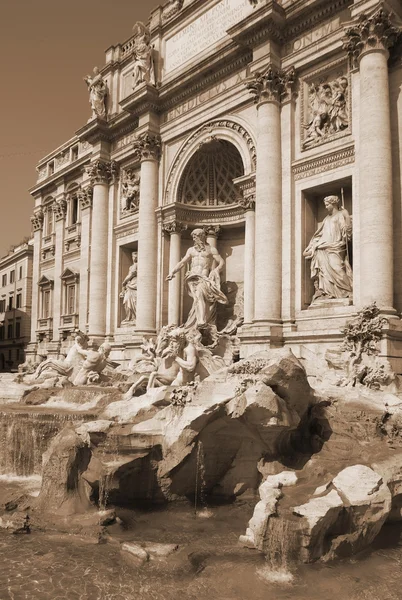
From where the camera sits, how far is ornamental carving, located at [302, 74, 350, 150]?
14398 mm

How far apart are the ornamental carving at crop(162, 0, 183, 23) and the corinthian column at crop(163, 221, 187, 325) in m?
8.14

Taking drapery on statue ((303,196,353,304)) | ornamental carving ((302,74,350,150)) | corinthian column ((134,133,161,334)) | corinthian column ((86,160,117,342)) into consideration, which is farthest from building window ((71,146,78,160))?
drapery on statue ((303,196,353,304))

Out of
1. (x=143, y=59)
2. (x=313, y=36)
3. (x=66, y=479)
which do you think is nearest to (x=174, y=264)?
(x=143, y=59)

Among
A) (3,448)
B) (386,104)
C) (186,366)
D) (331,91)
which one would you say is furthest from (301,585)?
(331,91)

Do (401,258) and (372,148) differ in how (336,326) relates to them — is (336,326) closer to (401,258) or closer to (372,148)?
(401,258)

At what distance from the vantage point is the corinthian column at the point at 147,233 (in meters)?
19.5

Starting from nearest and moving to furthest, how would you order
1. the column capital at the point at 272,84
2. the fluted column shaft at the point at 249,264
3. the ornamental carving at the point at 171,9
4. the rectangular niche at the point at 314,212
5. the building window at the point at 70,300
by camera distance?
the rectangular niche at the point at 314,212
the column capital at the point at 272,84
the fluted column shaft at the point at 249,264
the ornamental carving at the point at 171,9
the building window at the point at 70,300

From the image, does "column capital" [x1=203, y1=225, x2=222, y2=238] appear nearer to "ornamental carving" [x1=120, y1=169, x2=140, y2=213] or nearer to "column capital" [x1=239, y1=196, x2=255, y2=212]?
"column capital" [x1=239, y1=196, x2=255, y2=212]

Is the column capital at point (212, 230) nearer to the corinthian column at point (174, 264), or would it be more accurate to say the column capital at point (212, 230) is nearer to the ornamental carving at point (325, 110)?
the corinthian column at point (174, 264)

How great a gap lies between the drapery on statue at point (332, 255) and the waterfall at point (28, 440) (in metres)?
7.22

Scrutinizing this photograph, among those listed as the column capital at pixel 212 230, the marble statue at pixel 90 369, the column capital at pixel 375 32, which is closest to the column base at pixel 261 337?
the marble statue at pixel 90 369

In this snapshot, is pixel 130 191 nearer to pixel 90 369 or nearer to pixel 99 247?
pixel 99 247

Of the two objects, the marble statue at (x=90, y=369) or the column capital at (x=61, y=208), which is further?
the column capital at (x=61, y=208)

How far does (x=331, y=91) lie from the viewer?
14.8 metres
